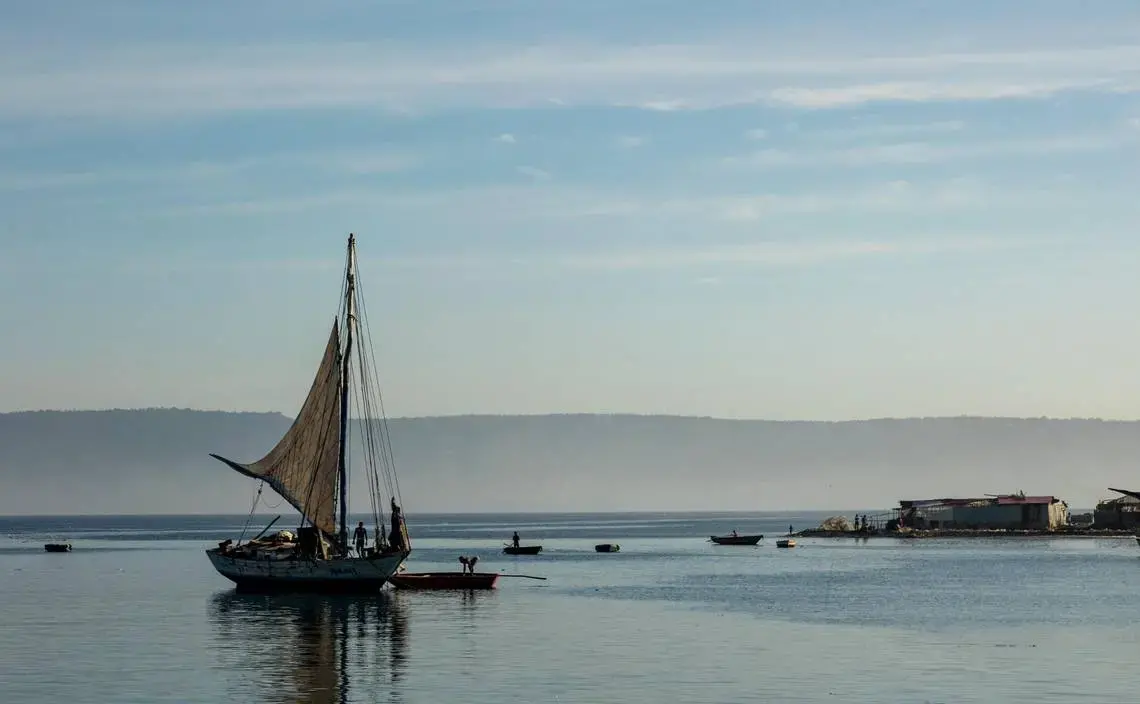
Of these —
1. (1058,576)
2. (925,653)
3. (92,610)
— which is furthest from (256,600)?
(1058,576)

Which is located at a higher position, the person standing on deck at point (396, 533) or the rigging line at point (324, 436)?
the rigging line at point (324, 436)

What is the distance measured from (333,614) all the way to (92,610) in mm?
12601

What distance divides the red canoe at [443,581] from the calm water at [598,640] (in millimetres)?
1862

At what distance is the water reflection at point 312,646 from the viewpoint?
47934 millimetres

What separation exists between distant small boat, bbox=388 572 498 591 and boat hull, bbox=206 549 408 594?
4432 millimetres

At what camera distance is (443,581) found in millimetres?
93000

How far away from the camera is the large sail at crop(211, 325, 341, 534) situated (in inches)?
3440

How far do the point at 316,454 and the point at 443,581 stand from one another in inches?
441

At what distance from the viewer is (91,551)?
17325 cm

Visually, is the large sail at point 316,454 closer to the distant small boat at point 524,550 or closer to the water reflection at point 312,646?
the water reflection at point 312,646

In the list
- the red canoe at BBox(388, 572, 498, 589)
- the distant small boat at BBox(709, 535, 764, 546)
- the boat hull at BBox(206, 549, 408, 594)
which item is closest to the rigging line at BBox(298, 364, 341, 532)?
the boat hull at BBox(206, 549, 408, 594)

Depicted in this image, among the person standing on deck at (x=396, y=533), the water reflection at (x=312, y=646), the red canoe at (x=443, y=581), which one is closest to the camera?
the water reflection at (x=312, y=646)

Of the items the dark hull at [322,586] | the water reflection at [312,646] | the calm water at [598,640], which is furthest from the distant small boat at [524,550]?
the water reflection at [312,646]

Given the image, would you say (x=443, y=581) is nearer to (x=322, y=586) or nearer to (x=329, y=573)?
(x=322, y=586)
